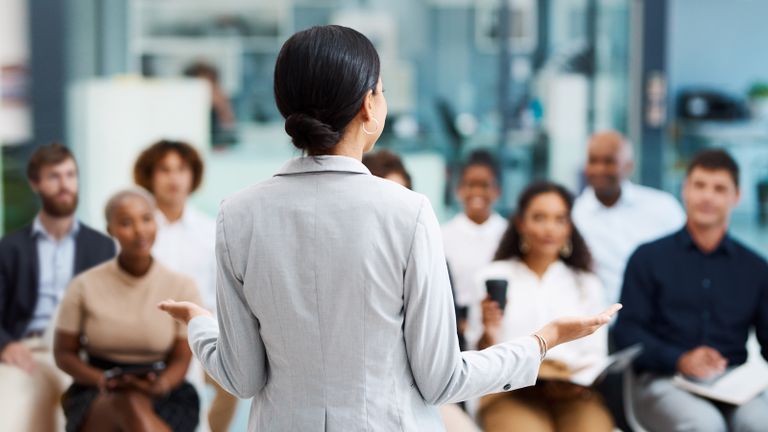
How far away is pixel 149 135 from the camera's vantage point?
5516 mm

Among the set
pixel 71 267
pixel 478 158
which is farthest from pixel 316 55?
pixel 478 158

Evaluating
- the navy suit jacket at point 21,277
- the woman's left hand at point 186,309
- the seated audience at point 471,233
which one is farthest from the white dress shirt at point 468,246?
the woman's left hand at point 186,309

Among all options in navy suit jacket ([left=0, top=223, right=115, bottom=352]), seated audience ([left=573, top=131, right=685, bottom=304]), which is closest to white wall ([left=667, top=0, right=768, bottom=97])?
seated audience ([left=573, top=131, right=685, bottom=304])

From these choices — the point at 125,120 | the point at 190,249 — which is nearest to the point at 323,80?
the point at 190,249

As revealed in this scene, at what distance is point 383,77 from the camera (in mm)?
5945

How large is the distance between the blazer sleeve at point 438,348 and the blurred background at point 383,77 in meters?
3.33

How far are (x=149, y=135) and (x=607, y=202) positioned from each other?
2.56 metres

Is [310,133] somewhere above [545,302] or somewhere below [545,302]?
above

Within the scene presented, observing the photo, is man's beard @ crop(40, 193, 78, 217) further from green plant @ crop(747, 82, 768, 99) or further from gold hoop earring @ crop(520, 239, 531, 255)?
green plant @ crop(747, 82, 768, 99)

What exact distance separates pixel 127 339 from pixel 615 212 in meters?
2.28

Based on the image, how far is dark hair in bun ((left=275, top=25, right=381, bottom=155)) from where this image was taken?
5.24ft

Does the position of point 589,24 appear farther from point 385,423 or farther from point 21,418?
point 385,423

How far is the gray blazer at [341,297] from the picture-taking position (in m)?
1.59

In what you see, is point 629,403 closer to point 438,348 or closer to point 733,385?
point 733,385
